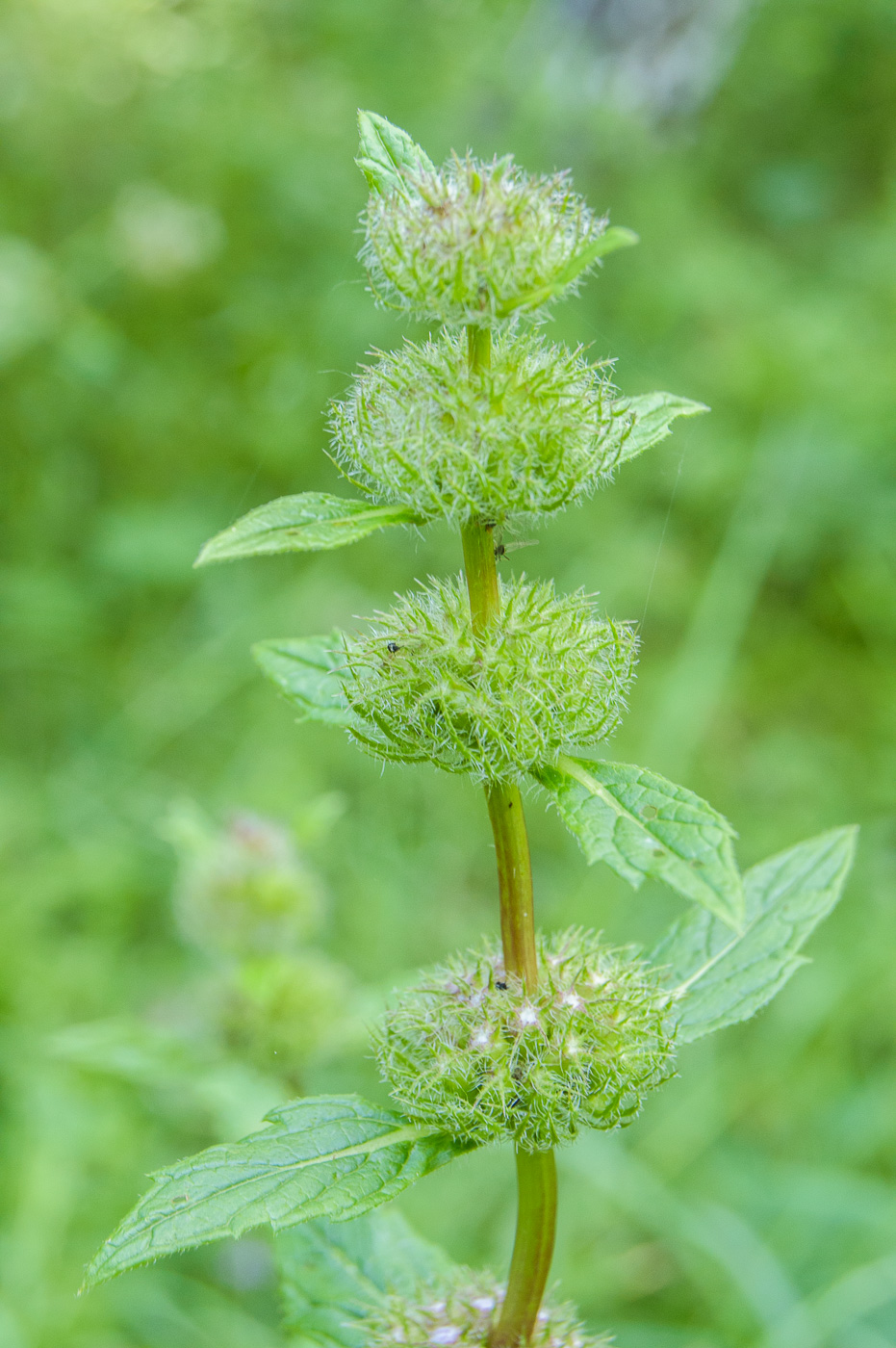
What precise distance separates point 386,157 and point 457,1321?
1339 millimetres

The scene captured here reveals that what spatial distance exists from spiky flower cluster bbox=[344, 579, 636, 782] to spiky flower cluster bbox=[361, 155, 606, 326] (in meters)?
0.30

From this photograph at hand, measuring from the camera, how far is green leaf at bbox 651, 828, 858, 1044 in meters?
1.32

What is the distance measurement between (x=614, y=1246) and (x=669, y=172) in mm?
5223

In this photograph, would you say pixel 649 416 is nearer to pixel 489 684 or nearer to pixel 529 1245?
pixel 489 684

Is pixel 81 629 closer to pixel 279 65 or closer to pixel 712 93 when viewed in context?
pixel 279 65

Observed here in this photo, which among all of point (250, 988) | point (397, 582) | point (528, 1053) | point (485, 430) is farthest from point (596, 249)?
point (397, 582)

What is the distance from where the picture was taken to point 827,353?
16.3 ft

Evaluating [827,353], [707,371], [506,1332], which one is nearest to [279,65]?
[707,371]

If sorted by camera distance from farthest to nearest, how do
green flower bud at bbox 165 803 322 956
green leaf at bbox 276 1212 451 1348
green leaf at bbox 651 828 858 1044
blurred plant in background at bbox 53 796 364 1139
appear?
1. green flower bud at bbox 165 803 322 956
2. blurred plant in background at bbox 53 796 364 1139
3. green leaf at bbox 276 1212 451 1348
4. green leaf at bbox 651 828 858 1044

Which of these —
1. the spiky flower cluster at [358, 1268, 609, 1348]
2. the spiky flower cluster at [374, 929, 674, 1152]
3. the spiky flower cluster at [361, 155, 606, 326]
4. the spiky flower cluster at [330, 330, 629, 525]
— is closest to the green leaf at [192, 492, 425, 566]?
the spiky flower cluster at [330, 330, 629, 525]

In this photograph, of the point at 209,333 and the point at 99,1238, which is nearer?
the point at 99,1238

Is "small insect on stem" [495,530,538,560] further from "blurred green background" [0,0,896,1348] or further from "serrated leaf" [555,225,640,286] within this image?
"blurred green background" [0,0,896,1348]

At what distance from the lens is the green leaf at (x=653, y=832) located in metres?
0.99

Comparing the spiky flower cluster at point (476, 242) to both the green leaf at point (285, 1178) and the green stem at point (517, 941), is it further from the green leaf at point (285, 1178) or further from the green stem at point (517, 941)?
the green leaf at point (285, 1178)
